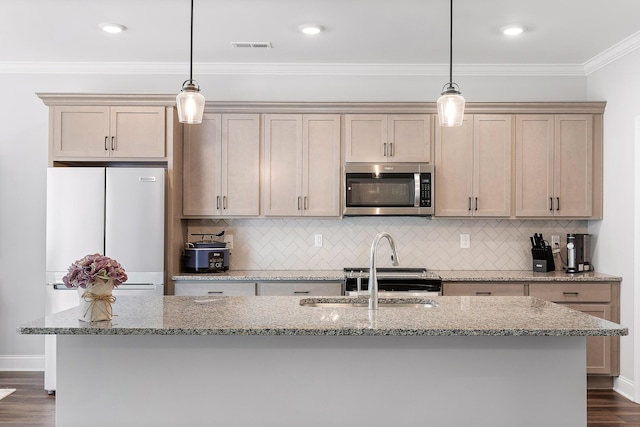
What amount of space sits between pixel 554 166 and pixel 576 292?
42.2 inches

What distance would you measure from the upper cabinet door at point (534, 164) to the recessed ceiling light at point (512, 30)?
85cm

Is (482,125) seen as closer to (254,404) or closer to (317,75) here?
(317,75)

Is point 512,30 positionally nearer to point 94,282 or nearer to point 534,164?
point 534,164

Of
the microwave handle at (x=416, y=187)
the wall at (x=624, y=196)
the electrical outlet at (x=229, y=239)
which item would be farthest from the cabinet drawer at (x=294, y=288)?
the wall at (x=624, y=196)

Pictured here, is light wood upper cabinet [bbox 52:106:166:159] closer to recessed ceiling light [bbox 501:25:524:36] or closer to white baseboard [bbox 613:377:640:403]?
recessed ceiling light [bbox 501:25:524:36]

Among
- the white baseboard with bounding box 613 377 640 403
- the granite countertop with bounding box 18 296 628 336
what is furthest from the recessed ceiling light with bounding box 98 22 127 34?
the white baseboard with bounding box 613 377 640 403

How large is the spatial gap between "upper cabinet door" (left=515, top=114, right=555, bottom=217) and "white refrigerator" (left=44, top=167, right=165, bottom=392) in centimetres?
297

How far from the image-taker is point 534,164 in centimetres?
477

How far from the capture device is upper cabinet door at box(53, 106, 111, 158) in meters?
4.54

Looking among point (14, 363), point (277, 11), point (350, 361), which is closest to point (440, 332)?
point (350, 361)

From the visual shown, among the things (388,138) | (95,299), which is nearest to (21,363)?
(95,299)

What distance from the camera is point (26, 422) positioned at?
3697 mm

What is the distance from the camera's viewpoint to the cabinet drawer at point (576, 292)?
14.5ft

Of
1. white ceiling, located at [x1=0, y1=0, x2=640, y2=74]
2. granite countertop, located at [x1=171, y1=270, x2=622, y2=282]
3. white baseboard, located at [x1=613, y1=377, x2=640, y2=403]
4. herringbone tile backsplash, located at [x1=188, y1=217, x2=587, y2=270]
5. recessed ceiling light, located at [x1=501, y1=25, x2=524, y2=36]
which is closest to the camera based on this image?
white ceiling, located at [x1=0, y1=0, x2=640, y2=74]
